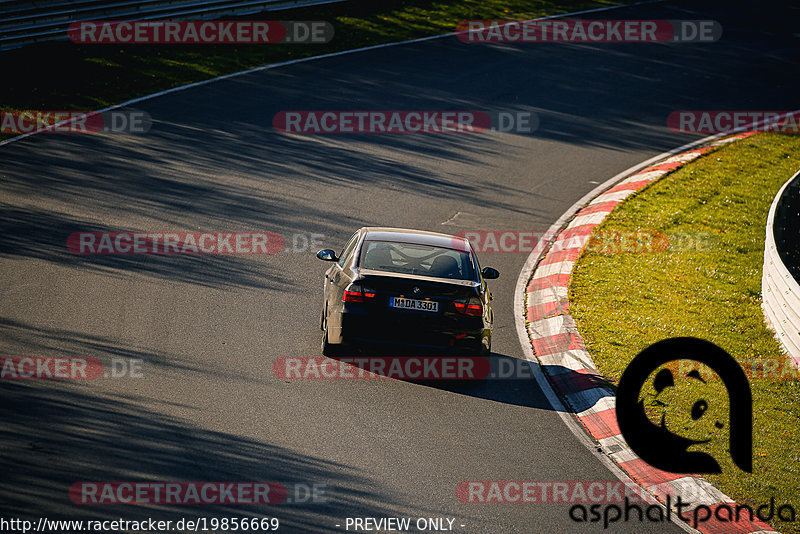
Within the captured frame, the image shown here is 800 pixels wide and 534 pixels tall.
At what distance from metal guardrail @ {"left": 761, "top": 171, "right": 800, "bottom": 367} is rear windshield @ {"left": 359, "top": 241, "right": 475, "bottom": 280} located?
4.15 meters

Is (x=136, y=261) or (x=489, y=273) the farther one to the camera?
(x=136, y=261)

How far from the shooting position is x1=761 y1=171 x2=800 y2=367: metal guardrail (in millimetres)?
10227

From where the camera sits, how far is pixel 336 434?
7887 millimetres

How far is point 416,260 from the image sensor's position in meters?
9.92

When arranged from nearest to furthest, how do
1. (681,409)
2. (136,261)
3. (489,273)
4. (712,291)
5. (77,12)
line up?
(681,409), (489,273), (136,261), (712,291), (77,12)

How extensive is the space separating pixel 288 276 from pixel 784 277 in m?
6.92

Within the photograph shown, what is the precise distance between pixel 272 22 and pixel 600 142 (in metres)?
12.1

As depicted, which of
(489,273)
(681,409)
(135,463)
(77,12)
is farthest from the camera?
(77,12)

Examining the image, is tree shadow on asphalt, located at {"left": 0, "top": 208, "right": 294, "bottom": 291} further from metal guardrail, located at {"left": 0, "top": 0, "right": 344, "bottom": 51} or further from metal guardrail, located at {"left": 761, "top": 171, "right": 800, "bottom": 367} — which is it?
metal guardrail, located at {"left": 0, "top": 0, "right": 344, "bottom": 51}

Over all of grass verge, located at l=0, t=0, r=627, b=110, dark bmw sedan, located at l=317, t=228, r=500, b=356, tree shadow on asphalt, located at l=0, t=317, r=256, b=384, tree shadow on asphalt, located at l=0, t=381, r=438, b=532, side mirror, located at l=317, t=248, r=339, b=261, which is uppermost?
grass verge, located at l=0, t=0, r=627, b=110

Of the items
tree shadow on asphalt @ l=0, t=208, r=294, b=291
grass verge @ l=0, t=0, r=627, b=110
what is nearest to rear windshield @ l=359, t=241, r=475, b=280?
tree shadow on asphalt @ l=0, t=208, r=294, b=291

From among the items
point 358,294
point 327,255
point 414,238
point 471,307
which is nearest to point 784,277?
point 471,307

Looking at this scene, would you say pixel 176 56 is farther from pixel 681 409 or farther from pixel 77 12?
pixel 681 409

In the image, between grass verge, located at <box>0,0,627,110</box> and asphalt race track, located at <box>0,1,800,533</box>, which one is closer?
asphalt race track, located at <box>0,1,800,533</box>
